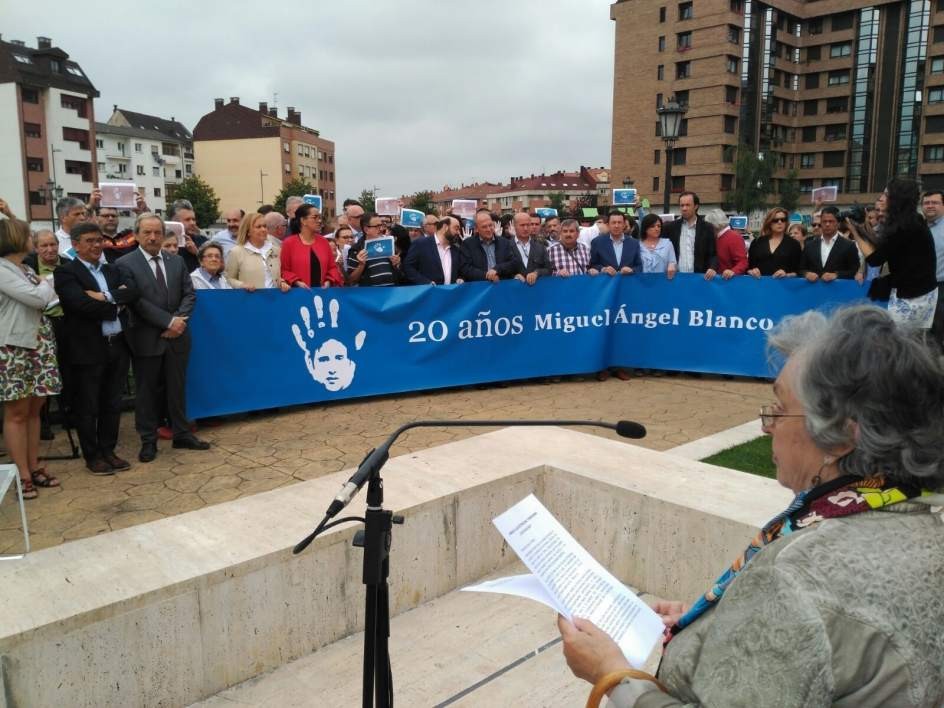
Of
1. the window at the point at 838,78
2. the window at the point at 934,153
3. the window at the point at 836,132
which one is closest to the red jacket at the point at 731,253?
Result: the window at the point at 934,153

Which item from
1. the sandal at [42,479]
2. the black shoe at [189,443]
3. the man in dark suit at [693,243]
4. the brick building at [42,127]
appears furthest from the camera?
the brick building at [42,127]

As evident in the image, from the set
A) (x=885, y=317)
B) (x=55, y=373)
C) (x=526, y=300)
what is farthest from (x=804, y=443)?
(x=526, y=300)

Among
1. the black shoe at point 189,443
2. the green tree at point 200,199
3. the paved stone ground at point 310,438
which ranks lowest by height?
the paved stone ground at point 310,438

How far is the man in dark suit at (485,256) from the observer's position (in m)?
8.69

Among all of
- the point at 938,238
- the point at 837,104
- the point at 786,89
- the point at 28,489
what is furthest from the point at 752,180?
the point at 28,489

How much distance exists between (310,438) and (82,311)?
6.96ft

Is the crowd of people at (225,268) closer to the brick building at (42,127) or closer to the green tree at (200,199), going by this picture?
the brick building at (42,127)

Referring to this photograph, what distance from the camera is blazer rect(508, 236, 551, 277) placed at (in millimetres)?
8945

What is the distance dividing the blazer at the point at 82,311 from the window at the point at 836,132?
82.0 meters

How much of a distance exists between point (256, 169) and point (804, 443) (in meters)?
101

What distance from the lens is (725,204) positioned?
6669 centimetres

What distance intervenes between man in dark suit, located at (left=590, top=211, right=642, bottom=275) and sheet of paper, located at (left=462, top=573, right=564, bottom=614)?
787cm

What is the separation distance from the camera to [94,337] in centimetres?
527

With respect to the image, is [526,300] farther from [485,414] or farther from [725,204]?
[725,204]
